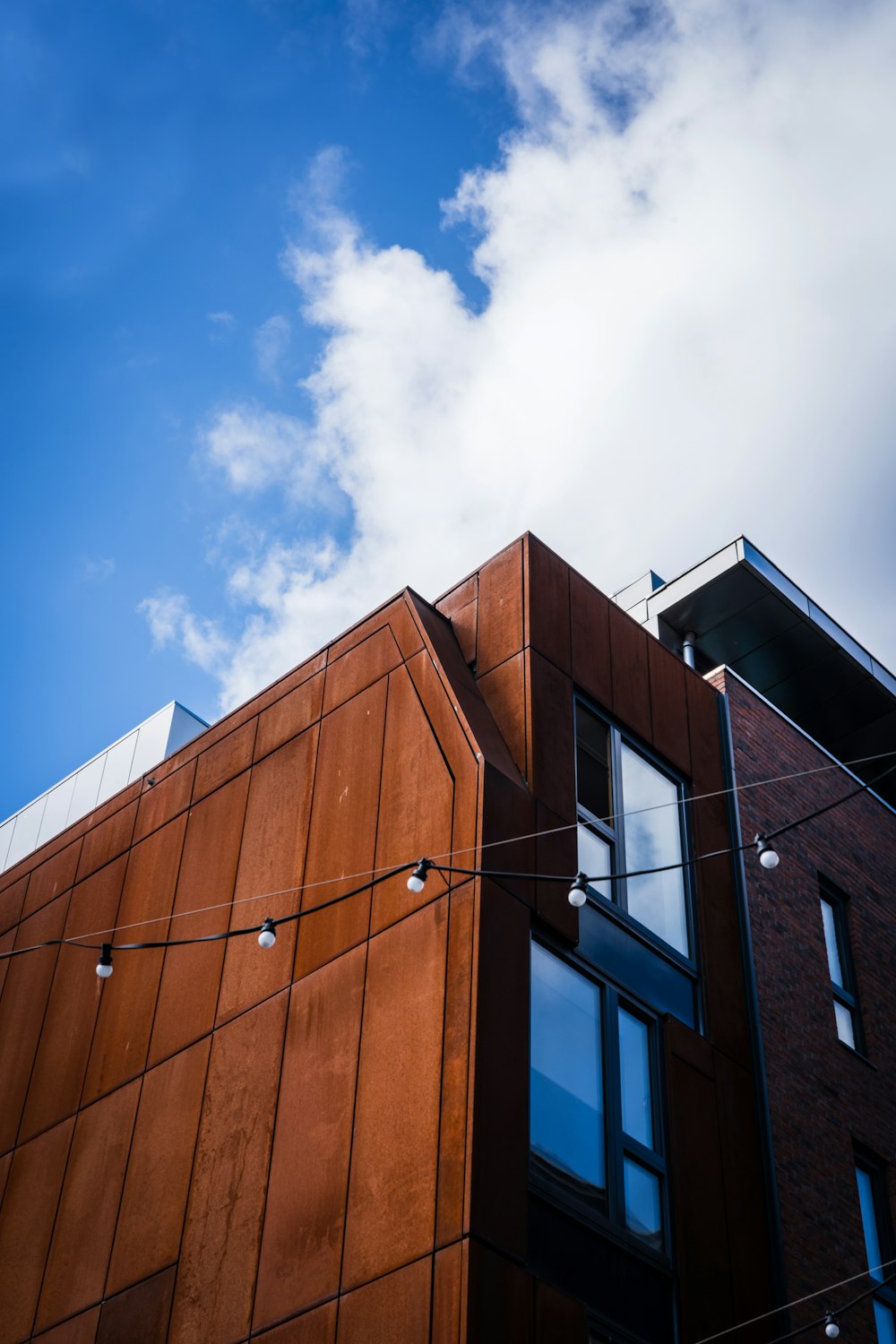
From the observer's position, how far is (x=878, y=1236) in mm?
14750

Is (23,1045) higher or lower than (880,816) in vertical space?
lower

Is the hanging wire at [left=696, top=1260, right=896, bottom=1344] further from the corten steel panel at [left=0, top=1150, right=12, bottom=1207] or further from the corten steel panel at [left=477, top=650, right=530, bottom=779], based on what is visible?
the corten steel panel at [left=0, top=1150, right=12, bottom=1207]

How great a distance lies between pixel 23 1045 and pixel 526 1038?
8554 millimetres

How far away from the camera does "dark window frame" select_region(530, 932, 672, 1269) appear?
1095 centimetres

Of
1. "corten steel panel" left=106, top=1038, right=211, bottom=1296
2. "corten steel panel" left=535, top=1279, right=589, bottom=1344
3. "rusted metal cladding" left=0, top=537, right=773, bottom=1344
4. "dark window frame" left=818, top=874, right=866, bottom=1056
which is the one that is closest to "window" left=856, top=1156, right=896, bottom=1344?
"dark window frame" left=818, top=874, right=866, bottom=1056

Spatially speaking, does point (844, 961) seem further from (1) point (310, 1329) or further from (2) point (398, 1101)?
(1) point (310, 1329)

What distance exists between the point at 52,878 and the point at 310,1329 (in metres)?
9.70

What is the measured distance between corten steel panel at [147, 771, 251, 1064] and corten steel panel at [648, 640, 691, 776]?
4.76 metres

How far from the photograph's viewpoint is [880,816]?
63.0ft

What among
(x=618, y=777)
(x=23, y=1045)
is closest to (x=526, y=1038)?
(x=618, y=777)

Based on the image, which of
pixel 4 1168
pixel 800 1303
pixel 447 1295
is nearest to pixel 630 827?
pixel 800 1303

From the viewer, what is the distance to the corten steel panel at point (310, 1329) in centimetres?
1050

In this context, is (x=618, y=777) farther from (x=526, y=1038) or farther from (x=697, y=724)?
(x=526, y=1038)

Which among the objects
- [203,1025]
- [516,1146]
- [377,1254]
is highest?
[203,1025]
